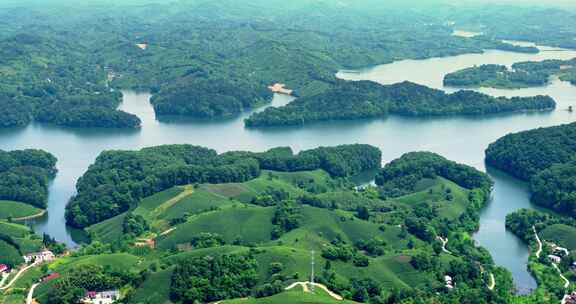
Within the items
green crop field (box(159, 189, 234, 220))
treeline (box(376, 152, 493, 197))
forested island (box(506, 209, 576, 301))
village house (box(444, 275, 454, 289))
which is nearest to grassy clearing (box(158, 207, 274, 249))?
green crop field (box(159, 189, 234, 220))

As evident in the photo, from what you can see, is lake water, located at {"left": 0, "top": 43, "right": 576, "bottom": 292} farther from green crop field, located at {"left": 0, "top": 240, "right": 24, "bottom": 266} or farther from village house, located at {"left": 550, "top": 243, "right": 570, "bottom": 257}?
green crop field, located at {"left": 0, "top": 240, "right": 24, "bottom": 266}

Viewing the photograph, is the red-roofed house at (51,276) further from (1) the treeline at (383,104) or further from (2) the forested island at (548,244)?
(1) the treeline at (383,104)

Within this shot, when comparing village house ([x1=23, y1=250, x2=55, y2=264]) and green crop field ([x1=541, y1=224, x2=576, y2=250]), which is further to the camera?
green crop field ([x1=541, y1=224, x2=576, y2=250])

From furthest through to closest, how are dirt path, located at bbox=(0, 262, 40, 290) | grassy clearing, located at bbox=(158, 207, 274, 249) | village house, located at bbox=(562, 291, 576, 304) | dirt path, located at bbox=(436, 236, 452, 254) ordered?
grassy clearing, located at bbox=(158, 207, 274, 249), dirt path, located at bbox=(436, 236, 452, 254), dirt path, located at bbox=(0, 262, 40, 290), village house, located at bbox=(562, 291, 576, 304)

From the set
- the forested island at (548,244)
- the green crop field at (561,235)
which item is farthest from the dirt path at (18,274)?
the green crop field at (561,235)

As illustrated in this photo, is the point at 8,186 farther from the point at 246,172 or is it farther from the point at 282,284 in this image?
the point at 282,284

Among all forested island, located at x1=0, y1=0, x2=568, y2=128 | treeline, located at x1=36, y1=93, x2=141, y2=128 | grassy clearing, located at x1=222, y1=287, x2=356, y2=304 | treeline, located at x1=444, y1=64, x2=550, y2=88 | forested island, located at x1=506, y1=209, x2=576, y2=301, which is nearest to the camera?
grassy clearing, located at x1=222, y1=287, x2=356, y2=304
